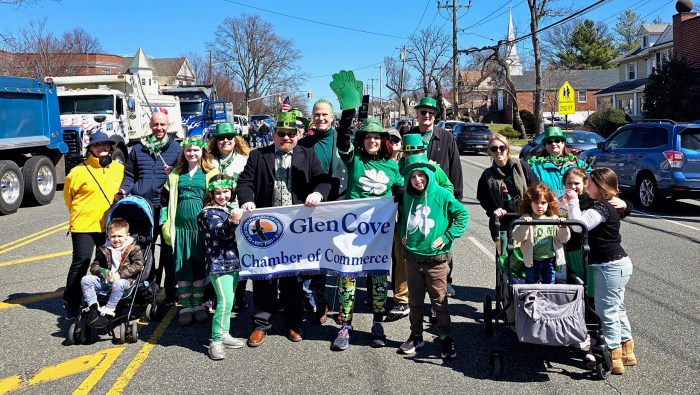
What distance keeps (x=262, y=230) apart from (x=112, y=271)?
1393 mm

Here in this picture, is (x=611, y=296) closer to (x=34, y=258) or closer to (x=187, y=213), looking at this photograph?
(x=187, y=213)

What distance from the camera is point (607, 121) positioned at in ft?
119

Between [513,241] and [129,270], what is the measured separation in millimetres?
3356

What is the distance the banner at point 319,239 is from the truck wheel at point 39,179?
11093mm

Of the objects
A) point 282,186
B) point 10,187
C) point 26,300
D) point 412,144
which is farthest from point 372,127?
point 10,187

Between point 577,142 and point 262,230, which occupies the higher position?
point 577,142

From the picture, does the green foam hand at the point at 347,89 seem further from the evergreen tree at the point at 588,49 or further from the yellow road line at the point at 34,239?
the evergreen tree at the point at 588,49

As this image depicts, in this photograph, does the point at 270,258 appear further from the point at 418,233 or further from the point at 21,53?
the point at 21,53

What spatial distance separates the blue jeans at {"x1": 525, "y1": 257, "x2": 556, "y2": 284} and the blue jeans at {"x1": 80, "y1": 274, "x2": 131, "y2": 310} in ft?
11.4

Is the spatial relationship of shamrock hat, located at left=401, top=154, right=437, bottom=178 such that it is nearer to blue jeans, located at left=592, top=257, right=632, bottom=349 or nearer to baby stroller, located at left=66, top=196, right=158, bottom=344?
blue jeans, located at left=592, top=257, right=632, bottom=349

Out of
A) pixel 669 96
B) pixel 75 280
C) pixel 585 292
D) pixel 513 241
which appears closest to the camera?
pixel 585 292

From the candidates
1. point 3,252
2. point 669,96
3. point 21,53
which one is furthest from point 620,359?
point 21,53

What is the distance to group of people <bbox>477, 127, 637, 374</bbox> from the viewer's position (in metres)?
4.56

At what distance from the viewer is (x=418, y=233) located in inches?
192
